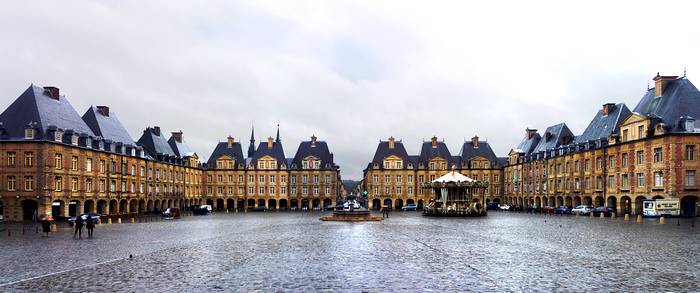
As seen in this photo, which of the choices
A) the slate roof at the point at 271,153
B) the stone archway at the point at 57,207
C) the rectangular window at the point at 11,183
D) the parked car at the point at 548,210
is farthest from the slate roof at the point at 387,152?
the rectangular window at the point at 11,183

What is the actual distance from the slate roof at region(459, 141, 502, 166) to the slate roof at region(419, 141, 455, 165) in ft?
8.41

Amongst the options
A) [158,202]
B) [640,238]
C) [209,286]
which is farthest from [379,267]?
[158,202]

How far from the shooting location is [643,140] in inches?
2333

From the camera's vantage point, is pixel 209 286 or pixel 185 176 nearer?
pixel 209 286

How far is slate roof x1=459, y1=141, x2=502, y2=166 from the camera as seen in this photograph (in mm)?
104375

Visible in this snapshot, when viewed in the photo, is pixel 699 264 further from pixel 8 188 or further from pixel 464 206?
pixel 8 188

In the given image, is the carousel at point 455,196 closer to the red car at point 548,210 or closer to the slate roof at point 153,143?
the red car at point 548,210

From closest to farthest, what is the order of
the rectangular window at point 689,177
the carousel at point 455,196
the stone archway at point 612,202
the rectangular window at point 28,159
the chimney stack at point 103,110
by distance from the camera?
the rectangular window at point 28,159 < the rectangular window at point 689,177 < the carousel at point 455,196 < the stone archway at point 612,202 < the chimney stack at point 103,110

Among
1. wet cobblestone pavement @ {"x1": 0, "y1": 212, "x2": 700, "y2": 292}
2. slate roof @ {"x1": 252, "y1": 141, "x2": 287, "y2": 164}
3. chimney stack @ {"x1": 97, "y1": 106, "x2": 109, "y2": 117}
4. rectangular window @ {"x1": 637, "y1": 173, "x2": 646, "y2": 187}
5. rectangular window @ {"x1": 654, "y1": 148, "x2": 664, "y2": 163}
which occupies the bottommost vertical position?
wet cobblestone pavement @ {"x1": 0, "y1": 212, "x2": 700, "y2": 292}

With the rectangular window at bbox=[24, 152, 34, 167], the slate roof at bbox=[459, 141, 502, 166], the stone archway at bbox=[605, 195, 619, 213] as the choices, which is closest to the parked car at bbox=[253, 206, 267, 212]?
the slate roof at bbox=[459, 141, 502, 166]

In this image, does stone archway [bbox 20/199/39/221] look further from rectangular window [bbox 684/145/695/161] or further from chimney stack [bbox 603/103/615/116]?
chimney stack [bbox 603/103/615/116]

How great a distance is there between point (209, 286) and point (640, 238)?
25.3 m

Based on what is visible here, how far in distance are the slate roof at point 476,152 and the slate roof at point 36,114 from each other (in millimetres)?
68319

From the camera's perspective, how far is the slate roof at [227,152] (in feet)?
342
